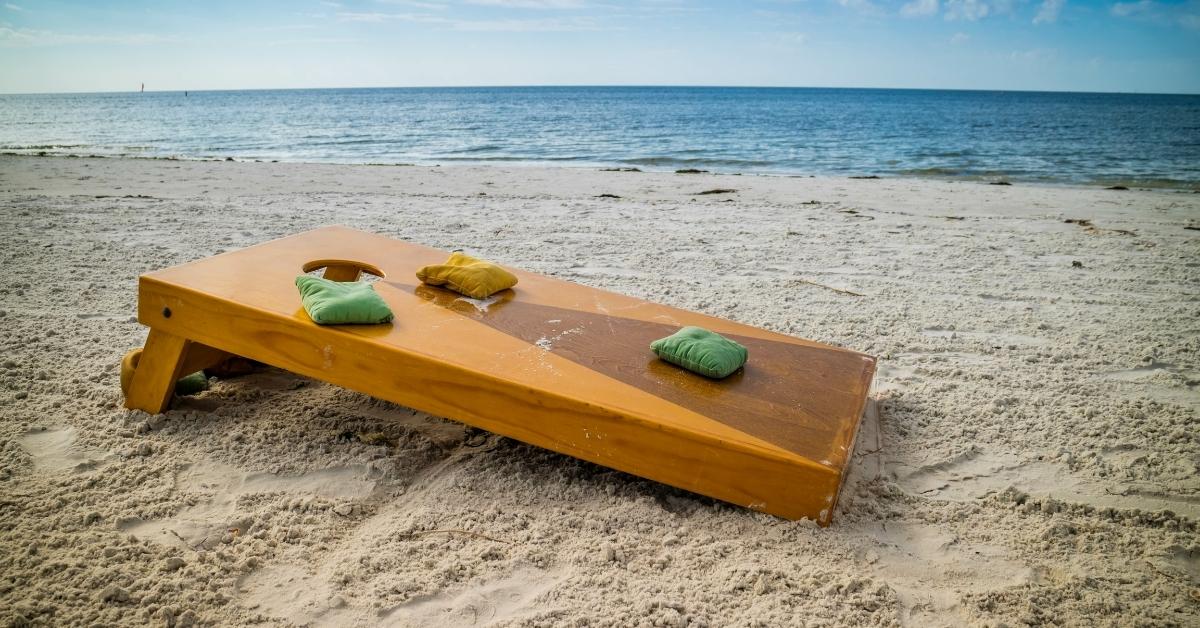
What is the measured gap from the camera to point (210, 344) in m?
2.15

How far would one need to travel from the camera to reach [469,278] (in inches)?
99.0

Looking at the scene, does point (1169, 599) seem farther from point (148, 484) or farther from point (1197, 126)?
point (1197, 126)

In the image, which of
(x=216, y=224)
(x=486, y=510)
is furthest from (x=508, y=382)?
(x=216, y=224)

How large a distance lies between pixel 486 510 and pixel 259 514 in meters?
0.61

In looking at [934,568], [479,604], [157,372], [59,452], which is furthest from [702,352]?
[59,452]

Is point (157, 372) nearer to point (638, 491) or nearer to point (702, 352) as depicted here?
point (638, 491)

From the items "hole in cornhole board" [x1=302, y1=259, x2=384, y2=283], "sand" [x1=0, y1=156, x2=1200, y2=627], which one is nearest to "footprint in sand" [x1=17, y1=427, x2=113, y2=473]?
"sand" [x1=0, y1=156, x2=1200, y2=627]

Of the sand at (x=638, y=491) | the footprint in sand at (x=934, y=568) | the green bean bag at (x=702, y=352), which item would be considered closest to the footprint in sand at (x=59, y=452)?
the sand at (x=638, y=491)

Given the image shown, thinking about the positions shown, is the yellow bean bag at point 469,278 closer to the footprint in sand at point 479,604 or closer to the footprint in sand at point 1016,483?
the footprint in sand at point 479,604

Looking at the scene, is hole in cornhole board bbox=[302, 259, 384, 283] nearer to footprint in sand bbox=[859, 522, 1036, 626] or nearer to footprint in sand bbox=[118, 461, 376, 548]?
footprint in sand bbox=[118, 461, 376, 548]

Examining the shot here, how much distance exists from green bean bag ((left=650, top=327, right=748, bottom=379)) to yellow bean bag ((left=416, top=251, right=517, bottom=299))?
0.75 m

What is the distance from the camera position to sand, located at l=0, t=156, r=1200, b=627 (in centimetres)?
149

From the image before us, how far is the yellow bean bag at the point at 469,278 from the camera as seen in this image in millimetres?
2504

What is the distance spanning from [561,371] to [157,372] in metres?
1.48
